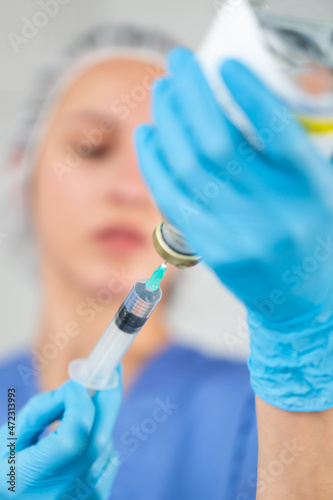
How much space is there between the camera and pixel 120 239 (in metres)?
1.18

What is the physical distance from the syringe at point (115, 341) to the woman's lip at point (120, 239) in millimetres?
510

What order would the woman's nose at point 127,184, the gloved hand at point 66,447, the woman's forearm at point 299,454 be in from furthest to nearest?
the woman's nose at point 127,184
the gloved hand at point 66,447
the woman's forearm at point 299,454

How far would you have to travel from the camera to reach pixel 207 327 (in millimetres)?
1602

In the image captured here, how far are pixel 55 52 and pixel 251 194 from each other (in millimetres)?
1254

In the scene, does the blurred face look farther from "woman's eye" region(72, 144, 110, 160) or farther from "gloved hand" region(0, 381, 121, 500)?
"gloved hand" region(0, 381, 121, 500)

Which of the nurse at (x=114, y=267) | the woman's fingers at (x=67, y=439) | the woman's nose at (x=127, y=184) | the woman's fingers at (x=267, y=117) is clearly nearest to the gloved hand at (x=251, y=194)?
the woman's fingers at (x=267, y=117)

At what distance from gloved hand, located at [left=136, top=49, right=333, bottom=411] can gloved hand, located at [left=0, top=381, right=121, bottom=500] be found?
10.6 inches

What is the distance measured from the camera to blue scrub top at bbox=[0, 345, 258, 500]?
84 centimetres

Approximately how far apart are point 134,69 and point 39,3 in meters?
0.68

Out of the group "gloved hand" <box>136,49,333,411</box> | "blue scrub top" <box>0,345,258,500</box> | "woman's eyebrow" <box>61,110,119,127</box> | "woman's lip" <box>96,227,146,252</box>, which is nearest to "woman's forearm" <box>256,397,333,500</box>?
"gloved hand" <box>136,49,333,411</box>

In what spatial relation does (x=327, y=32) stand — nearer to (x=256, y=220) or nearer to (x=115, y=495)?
(x=256, y=220)

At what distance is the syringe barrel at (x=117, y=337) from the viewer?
2.02 ft

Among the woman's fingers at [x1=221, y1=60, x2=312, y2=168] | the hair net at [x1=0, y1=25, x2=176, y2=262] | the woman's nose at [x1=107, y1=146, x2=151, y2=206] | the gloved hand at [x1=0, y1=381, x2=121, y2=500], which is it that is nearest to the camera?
the woman's fingers at [x1=221, y1=60, x2=312, y2=168]

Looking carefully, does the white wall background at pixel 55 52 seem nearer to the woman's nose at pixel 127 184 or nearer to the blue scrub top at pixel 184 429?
the blue scrub top at pixel 184 429
